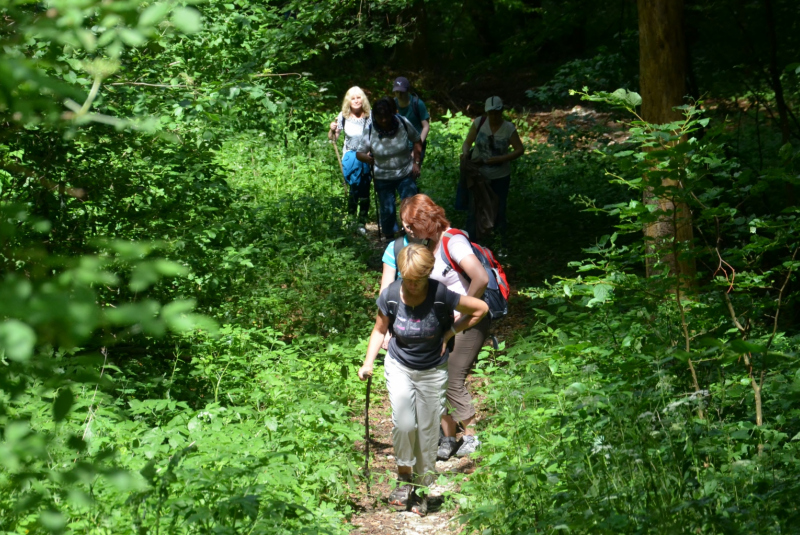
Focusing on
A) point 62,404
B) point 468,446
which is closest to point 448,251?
point 468,446

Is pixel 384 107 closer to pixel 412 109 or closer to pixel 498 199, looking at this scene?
pixel 412 109

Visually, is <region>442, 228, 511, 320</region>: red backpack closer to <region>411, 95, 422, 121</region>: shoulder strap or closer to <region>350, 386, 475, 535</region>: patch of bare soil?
<region>350, 386, 475, 535</region>: patch of bare soil

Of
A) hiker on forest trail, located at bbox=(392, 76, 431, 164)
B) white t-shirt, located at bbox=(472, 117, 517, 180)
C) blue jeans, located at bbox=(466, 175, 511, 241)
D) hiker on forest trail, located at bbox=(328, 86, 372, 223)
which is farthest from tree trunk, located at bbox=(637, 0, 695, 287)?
hiker on forest trail, located at bbox=(328, 86, 372, 223)

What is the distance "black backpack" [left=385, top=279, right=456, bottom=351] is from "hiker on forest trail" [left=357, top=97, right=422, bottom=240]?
14.3 ft

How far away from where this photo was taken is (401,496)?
519cm

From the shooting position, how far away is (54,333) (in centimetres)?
148

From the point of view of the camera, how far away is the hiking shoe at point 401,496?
5145 mm

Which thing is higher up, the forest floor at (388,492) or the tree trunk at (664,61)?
the tree trunk at (664,61)

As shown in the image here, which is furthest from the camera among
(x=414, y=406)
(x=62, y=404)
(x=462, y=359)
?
(x=462, y=359)

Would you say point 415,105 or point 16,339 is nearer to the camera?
point 16,339

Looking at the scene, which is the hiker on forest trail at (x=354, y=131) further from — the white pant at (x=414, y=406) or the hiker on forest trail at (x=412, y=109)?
the white pant at (x=414, y=406)

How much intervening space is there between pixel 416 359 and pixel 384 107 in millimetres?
4795

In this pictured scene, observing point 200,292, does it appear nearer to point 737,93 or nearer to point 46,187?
point 46,187

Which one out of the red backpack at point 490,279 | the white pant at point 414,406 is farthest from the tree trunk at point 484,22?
the white pant at point 414,406
